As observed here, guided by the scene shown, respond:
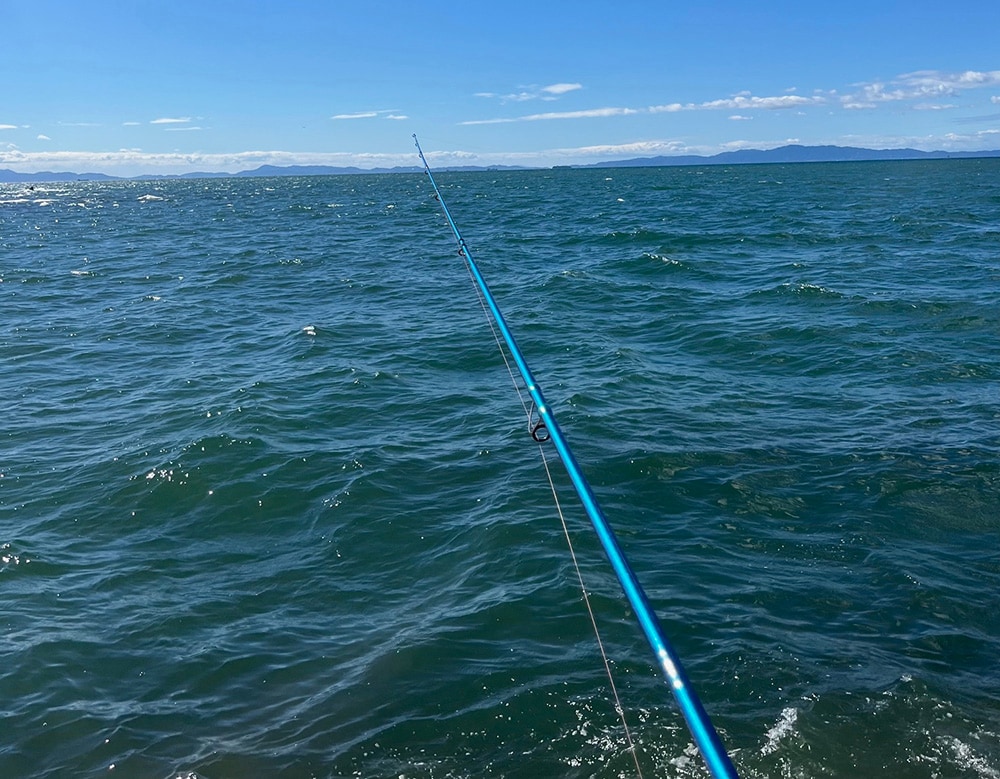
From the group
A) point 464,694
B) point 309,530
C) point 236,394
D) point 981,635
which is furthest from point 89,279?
point 981,635

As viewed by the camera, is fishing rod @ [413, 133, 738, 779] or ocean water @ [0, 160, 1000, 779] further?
ocean water @ [0, 160, 1000, 779]

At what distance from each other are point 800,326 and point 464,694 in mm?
13225

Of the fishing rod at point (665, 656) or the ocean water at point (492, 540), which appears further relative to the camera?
the ocean water at point (492, 540)

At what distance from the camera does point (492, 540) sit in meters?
8.88

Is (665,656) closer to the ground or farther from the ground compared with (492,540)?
farther from the ground

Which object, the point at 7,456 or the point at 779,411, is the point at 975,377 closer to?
the point at 779,411

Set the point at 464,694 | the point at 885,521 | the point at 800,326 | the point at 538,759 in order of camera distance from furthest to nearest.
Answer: the point at 800,326, the point at 885,521, the point at 464,694, the point at 538,759

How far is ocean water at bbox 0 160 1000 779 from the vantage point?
597cm

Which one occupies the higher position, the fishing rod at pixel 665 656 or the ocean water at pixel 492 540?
the fishing rod at pixel 665 656

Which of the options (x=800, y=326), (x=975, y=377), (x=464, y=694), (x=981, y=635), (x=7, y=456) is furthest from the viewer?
(x=800, y=326)

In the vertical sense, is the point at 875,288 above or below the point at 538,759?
above

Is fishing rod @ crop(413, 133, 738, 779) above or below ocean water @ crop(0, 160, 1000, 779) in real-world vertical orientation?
above

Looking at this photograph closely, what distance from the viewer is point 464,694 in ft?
21.0

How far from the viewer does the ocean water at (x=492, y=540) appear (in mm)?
5969
